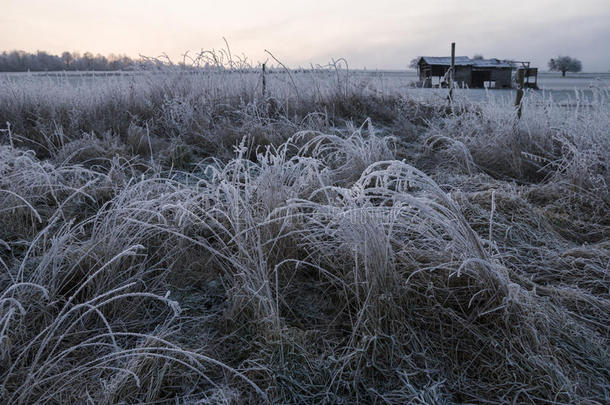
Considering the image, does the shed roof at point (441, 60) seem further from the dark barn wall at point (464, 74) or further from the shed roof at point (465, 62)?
the dark barn wall at point (464, 74)

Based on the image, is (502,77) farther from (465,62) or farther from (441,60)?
(441,60)

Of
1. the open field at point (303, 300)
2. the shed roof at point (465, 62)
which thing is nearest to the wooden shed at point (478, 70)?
the shed roof at point (465, 62)

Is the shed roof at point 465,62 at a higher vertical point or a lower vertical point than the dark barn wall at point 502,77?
higher

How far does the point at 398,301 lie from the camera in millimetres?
1859

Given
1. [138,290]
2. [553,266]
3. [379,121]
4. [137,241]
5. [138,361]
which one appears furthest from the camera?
[379,121]

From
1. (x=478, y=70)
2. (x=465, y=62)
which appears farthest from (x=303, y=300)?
(x=478, y=70)

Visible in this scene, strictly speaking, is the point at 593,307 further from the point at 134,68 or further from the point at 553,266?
the point at 134,68

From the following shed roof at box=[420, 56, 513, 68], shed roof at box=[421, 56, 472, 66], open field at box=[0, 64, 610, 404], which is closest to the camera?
open field at box=[0, 64, 610, 404]

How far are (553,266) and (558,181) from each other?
201cm

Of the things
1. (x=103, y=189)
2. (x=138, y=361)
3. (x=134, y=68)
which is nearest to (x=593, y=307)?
(x=138, y=361)

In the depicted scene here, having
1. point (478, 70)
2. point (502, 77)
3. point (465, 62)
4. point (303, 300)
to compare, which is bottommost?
point (303, 300)

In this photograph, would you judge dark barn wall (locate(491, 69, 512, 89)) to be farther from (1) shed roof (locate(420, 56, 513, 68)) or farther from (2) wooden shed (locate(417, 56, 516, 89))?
(1) shed roof (locate(420, 56, 513, 68))

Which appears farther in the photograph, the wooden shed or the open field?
the wooden shed

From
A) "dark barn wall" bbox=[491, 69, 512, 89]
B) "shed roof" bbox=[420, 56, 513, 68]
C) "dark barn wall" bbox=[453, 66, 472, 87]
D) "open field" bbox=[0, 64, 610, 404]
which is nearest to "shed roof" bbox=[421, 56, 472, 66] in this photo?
"shed roof" bbox=[420, 56, 513, 68]
